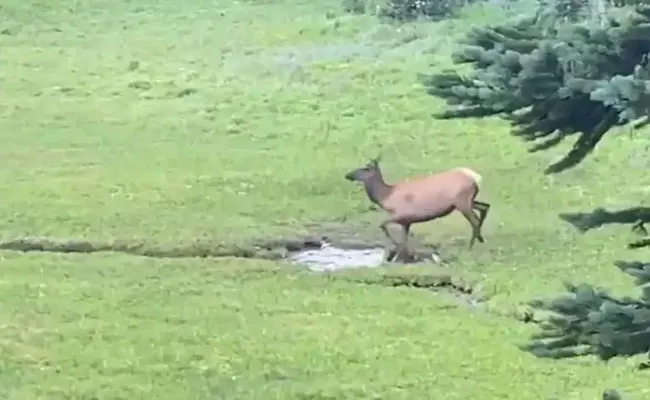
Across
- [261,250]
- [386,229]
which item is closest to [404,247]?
[386,229]

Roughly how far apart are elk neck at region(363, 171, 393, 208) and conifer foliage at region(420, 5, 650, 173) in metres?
5.12

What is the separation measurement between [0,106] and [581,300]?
8470mm

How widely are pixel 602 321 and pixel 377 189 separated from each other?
5.21m

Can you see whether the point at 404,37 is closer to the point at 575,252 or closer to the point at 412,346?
the point at 575,252

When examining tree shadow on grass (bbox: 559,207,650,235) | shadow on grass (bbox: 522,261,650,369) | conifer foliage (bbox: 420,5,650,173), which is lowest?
shadow on grass (bbox: 522,261,650,369)

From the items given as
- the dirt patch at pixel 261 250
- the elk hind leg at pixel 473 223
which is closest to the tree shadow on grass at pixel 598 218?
the dirt patch at pixel 261 250

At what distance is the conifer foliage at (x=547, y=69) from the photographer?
133 cm

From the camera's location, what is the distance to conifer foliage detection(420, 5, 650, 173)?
1325 mm

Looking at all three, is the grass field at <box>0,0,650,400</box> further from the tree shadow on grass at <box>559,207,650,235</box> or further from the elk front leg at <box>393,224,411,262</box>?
the tree shadow on grass at <box>559,207,650,235</box>

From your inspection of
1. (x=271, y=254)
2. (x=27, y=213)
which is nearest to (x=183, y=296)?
(x=271, y=254)

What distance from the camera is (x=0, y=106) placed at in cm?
953

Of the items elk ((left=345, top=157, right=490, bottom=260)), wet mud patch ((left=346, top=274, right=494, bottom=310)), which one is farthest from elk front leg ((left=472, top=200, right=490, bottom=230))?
wet mud patch ((left=346, top=274, right=494, bottom=310))

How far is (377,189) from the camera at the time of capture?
21.7 ft

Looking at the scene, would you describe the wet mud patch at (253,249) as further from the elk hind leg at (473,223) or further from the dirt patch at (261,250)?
the elk hind leg at (473,223)
